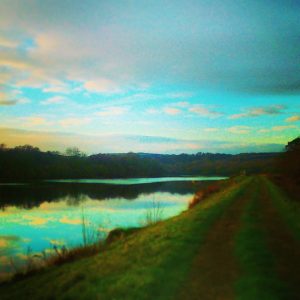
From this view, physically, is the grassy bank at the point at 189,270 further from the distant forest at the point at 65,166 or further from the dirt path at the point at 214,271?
the distant forest at the point at 65,166

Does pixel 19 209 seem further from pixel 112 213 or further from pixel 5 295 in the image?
pixel 5 295

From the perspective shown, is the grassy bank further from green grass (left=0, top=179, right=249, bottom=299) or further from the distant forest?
the distant forest

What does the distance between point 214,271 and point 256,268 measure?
101cm

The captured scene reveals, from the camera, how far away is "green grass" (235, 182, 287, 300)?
6480mm

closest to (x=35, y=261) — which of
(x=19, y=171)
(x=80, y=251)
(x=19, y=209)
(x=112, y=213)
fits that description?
(x=80, y=251)

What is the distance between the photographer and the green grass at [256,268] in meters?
6.48

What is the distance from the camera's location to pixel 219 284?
22.7ft

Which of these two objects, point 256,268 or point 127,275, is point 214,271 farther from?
point 127,275

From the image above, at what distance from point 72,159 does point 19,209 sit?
11654cm

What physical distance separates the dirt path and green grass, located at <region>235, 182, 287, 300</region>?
20cm

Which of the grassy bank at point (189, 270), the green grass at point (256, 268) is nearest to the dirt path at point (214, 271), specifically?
the grassy bank at point (189, 270)

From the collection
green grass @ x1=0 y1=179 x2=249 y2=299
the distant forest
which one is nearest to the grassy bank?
green grass @ x1=0 y1=179 x2=249 y2=299

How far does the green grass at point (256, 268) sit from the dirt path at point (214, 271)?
20 centimetres

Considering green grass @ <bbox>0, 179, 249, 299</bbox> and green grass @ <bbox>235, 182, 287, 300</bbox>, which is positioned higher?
green grass @ <bbox>235, 182, 287, 300</bbox>
